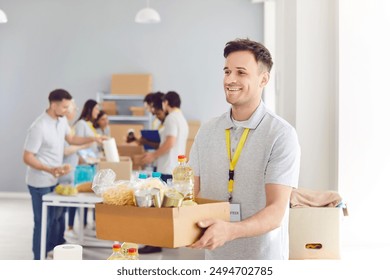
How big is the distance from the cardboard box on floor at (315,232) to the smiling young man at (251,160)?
3.94ft

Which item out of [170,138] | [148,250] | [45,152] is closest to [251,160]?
[45,152]

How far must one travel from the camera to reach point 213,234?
5.05ft

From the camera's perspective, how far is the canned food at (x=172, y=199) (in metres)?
1.51

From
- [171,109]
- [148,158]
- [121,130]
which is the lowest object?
[148,158]

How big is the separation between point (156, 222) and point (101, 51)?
774cm

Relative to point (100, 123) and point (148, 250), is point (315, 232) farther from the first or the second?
point (100, 123)

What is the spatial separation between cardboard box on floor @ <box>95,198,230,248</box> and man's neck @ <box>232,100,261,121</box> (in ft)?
1.11

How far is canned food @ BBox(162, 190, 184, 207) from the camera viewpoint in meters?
1.51
